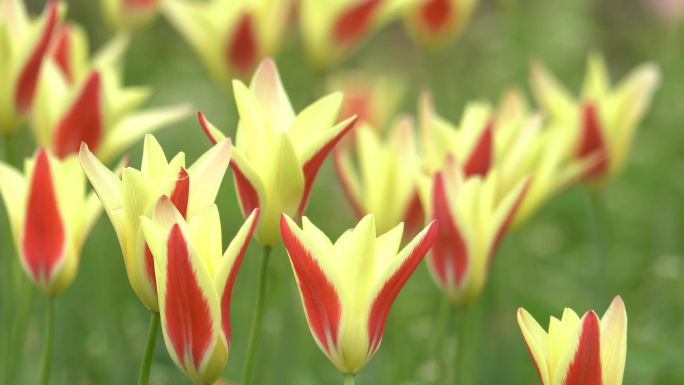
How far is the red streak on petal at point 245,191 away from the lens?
1.32 meters

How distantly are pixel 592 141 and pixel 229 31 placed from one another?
589 millimetres

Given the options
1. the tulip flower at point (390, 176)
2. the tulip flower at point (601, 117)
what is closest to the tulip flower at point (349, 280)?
the tulip flower at point (390, 176)

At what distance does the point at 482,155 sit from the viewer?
1.67 m

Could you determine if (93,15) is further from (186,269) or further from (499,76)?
(186,269)

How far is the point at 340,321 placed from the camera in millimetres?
1202

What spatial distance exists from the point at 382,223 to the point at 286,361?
0.56 m

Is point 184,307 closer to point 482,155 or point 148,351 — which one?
point 148,351

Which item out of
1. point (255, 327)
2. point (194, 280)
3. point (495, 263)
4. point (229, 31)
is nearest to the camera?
point (194, 280)

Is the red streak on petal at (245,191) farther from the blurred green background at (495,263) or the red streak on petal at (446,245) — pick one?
the blurred green background at (495,263)

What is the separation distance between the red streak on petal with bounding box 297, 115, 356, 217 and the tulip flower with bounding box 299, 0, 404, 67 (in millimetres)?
763

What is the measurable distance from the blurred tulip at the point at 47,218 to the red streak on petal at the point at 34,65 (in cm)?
24

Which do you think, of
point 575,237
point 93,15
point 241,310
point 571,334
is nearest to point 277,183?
point 571,334

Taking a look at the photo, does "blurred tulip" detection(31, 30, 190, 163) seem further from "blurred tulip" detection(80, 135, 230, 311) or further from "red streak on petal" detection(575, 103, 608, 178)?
"red streak on petal" detection(575, 103, 608, 178)

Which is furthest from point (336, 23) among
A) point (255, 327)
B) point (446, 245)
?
point (255, 327)
